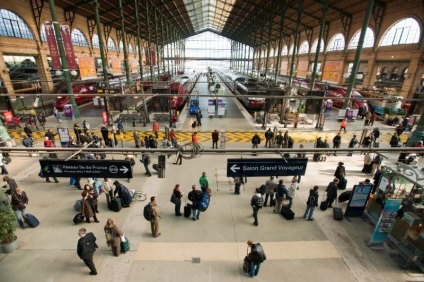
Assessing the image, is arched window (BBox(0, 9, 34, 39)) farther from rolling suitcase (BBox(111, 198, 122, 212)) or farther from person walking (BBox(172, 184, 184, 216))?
person walking (BBox(172, 184, 184, 216))

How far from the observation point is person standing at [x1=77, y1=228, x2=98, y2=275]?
19.7 ft

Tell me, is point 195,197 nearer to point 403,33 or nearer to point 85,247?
point 85,247

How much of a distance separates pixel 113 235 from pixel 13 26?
3024 centimetres

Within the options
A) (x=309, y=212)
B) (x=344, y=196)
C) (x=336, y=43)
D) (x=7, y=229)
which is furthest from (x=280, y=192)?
(x=336, y=43)

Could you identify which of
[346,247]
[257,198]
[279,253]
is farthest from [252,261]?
[346,247]

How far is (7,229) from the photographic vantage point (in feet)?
21.8

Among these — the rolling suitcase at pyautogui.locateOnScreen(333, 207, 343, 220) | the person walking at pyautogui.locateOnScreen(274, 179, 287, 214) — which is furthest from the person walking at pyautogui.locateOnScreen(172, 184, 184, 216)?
the rolling suitcase at pyautogui.locateOnScreen(333, 207, 343, 220)

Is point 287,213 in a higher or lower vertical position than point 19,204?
lower

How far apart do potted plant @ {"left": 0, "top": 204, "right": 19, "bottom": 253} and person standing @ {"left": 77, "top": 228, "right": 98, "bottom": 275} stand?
2430 millimetres

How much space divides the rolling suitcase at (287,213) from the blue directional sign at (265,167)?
10.7 ft

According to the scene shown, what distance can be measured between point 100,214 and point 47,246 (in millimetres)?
1898

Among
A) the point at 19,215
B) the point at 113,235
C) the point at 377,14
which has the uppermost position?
the point at 377,14

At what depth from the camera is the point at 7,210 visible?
6.57m

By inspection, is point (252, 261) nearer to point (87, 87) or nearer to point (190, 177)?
point (190, 177)
